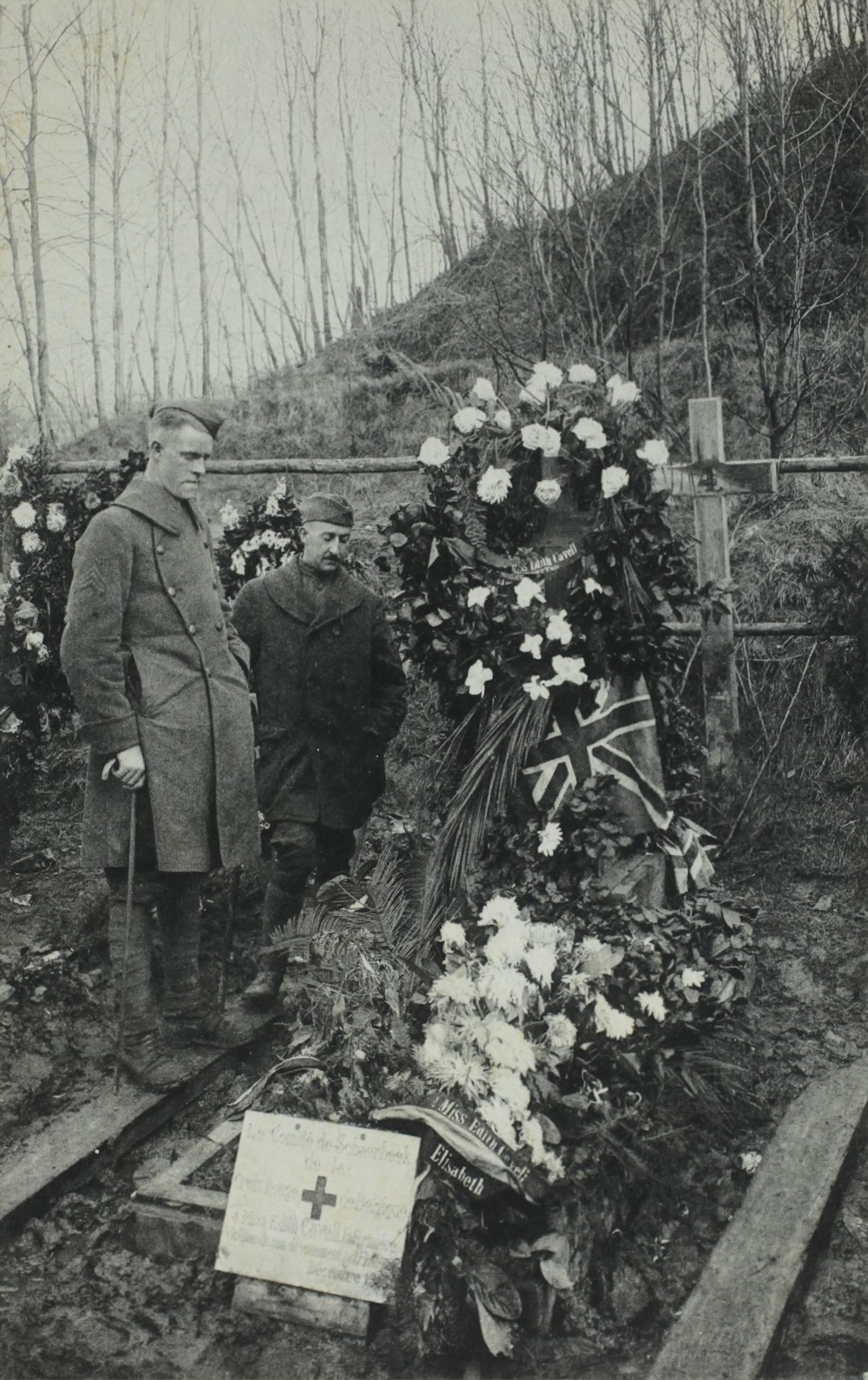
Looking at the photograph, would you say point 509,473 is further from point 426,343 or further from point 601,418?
point 426,343

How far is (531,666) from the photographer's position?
3.97 meters

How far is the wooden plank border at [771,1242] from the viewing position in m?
2.50

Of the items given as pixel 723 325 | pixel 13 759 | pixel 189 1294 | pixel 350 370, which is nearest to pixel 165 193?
pixel 350 370

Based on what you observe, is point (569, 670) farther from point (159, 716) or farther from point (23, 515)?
point (23, 515)

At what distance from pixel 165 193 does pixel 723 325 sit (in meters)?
7.25

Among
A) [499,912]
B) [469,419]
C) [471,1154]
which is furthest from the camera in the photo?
[469,419]

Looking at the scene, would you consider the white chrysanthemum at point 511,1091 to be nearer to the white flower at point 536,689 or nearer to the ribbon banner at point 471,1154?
the ribbon banner at point 471,1154

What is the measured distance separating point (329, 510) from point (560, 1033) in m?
2.40

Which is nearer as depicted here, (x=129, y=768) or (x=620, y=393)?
(x=129, y=768)

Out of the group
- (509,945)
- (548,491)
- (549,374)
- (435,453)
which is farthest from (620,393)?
(509,945)

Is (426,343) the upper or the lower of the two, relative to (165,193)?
lower

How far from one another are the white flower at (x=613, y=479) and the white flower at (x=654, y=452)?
5.6 inches

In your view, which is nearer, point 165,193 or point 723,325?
point 723,325

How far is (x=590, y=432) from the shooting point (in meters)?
3.88
